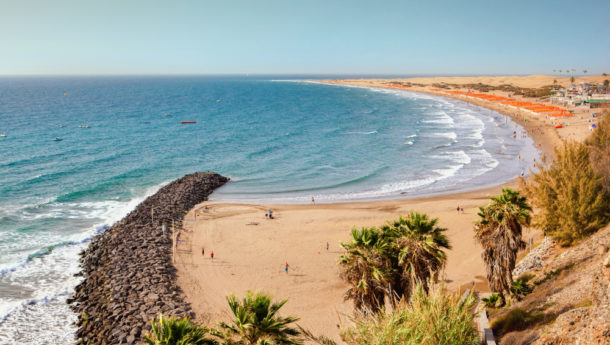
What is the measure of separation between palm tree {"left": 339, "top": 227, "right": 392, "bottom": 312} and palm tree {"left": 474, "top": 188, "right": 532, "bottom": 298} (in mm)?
5695

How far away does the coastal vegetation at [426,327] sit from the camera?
370 inches

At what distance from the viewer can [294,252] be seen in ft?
101

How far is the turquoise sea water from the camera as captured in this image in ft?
90.2

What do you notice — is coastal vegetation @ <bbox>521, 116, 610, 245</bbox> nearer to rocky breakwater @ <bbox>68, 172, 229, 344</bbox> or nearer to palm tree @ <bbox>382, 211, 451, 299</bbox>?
palm tree @ <bbox>382, 211, 451, 299</bbox>

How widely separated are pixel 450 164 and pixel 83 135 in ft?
226

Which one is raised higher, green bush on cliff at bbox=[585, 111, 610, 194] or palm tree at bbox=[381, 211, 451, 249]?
green bush on cliff at bbox=[585, 111, 610, 194]

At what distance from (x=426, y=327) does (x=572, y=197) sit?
1855 centimetres

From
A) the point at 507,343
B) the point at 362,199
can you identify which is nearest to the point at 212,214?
the point at 362,199

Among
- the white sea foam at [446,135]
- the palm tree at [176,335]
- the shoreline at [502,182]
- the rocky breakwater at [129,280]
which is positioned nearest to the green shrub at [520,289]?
the palm tree at [176,335]

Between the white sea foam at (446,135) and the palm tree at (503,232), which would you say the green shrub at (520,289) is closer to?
the palm tree at (503,232)

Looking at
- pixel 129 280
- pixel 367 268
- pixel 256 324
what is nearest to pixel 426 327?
pixel 256 324

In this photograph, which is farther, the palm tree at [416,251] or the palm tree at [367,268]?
the palm tree at [416,251]

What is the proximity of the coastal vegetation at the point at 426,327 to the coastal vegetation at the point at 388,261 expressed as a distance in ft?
14.0

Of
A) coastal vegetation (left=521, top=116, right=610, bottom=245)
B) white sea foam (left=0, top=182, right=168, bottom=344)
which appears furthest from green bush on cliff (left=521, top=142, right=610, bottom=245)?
white sea foam (left=0, top=182, right=168, bottom=344)
